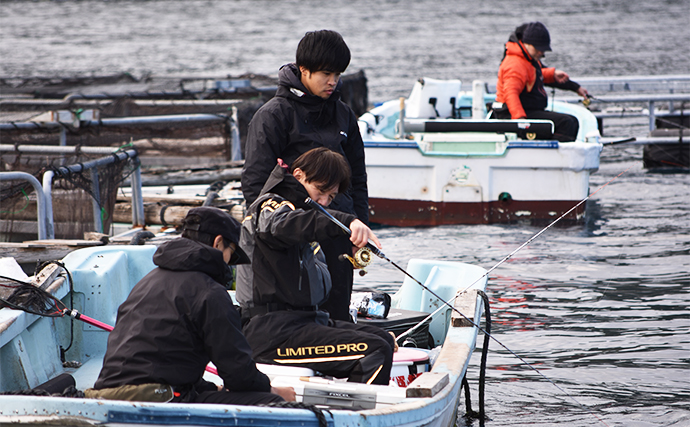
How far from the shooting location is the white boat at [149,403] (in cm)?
296

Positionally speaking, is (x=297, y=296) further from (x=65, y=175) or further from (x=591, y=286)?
(x=591, y=286)

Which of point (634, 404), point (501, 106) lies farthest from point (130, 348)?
point (501, 106)

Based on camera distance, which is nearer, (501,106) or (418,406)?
(418,406)

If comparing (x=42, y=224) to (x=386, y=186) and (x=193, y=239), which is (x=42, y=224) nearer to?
(x=193, y=239)

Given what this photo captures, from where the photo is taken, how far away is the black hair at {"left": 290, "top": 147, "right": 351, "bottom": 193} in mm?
3707

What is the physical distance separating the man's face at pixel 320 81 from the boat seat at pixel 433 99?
7.88 metres

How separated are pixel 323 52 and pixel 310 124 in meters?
0.44

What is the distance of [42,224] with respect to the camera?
6.44 meters

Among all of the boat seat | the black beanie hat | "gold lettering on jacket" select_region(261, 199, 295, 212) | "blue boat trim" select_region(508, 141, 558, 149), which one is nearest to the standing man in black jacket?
"gold lettering on jacket" select_region(261, 199, 295, 212)

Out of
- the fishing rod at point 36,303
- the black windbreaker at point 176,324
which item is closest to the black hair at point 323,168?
the black windbreaker at point 176,324

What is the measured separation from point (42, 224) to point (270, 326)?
3.46m

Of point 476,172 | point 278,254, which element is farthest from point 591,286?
point 278,254

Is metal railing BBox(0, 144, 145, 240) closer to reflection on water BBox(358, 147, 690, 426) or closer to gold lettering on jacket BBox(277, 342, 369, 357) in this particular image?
reflection on water BBox(358, 147, 690, 426)

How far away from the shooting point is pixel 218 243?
318 cm
